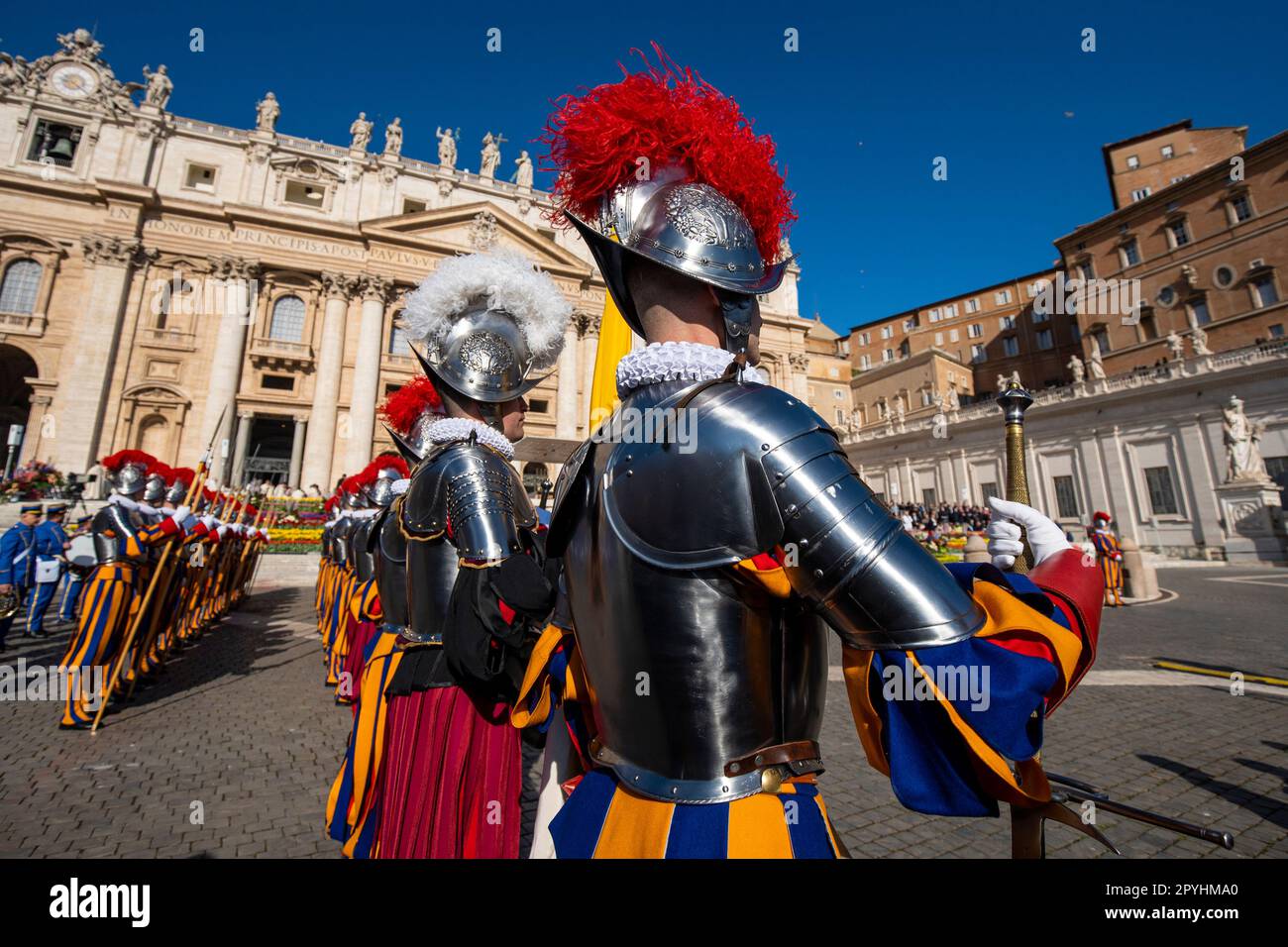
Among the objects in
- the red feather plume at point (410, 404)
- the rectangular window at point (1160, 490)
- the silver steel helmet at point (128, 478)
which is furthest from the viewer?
the rectangular window at point (1160, 490)

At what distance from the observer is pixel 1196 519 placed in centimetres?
2328

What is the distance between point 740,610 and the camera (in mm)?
1122

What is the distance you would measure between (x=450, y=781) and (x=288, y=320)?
120 ft

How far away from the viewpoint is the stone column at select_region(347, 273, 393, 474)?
29.8m

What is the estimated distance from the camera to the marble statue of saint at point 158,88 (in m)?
31.6

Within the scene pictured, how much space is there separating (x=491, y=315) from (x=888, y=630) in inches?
125

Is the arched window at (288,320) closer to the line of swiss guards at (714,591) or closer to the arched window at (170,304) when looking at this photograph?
the arched window at (170,304)

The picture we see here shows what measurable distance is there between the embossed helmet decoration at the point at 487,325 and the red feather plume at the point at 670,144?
1.50 metres

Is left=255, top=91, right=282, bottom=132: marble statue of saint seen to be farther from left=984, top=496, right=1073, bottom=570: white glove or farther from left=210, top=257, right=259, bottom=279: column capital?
left=984, top=496, right=1073, bottom=570: white glove

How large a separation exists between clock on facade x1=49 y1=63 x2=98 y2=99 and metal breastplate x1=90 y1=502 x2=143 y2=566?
137 feet

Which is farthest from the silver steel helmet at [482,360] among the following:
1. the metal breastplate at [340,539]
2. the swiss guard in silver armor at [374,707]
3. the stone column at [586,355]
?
the stone column at [586,355]

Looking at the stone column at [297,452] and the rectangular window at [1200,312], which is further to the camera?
the rectangular window at [1200,312]
